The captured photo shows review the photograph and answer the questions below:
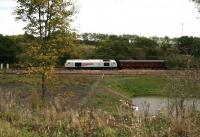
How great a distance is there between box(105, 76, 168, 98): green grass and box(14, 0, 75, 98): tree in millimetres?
23049

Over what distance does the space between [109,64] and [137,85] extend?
1431 centimetres

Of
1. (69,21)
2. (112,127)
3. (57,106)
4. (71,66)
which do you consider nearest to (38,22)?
(69,21)

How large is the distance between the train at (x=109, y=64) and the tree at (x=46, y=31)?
124 ft

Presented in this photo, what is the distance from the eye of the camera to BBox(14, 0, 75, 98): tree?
91.5 ft

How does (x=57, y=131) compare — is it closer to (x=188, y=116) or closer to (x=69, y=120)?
(x=69, y=120)

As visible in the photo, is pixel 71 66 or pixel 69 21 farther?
pixel 71 66

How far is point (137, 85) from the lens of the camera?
5559cm

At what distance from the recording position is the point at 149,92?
53406 millimetres

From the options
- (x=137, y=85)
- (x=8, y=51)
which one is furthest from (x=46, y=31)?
(x=8, y=51)

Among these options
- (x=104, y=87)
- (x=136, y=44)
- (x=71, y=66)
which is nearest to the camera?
(x=104, y=87)

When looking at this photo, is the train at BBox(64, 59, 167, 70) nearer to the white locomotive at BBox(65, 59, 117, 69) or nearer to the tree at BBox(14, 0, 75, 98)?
the white locomotive at BBox(65, 59, 117, 69)

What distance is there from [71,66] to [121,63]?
26.9 feet

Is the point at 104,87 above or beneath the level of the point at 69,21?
beneath

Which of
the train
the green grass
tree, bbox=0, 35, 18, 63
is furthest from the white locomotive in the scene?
the green grass
